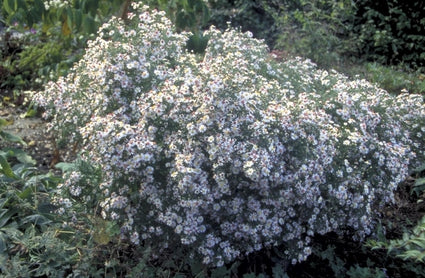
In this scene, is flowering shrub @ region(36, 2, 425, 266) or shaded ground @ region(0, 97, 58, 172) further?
shaded ground @ region(0, 97, 58, 172)

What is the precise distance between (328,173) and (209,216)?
68 centimetres

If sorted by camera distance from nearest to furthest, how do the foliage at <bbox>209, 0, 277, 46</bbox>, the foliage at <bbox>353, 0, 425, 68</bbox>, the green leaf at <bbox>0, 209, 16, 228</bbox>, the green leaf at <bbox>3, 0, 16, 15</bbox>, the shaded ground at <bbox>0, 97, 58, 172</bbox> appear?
1. the green leaf at <bbox>0, 209, 16, 228</bbox>
2. the green leaf at <bbox>3, 0, 16, 15</bbox>
3. the shaded ground at <bbox>0, 97, 58, 172</bbox>
4. the foliage at <bbox>353, 0, 425, 68</bbox>
5. the foliage at <bbox>209, 0, 277, 46</bbox>

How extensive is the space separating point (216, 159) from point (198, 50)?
2.16 m

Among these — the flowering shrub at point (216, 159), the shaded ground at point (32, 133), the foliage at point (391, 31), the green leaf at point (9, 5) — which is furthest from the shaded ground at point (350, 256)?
the foliage at point (391, 31)

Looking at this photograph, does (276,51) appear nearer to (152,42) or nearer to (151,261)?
(152,42)

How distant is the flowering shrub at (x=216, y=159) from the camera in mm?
2605

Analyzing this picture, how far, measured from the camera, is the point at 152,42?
3127 mm

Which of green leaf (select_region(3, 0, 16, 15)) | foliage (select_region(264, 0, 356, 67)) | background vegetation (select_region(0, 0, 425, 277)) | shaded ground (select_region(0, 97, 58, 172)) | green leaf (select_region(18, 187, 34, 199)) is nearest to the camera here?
background vegetation (select_region(0, 0, 425, 277))

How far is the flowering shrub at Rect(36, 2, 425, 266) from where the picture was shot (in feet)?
8.55

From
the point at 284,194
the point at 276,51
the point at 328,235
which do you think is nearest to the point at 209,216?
the point at 284,194

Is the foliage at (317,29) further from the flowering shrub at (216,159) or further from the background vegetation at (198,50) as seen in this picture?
the flowering shrub at (216,159)

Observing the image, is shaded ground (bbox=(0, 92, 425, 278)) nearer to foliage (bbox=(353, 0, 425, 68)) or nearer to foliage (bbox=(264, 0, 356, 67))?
foliage (bbox=(264, 0, 356, 67))

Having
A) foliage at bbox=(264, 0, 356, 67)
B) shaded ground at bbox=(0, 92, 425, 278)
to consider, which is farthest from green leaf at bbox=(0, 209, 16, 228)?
foliage at bbox=(264, 0, 356, 67)

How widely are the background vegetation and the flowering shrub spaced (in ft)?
0.60
